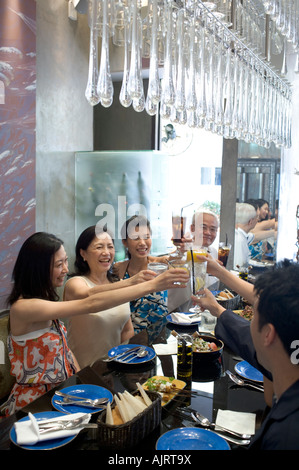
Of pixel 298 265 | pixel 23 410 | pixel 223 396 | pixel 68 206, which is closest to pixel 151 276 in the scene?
pixel 223 396

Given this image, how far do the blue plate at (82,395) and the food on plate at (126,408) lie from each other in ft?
0.46

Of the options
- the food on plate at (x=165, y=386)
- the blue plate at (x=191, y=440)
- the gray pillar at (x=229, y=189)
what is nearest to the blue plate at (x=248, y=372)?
the food on plate at (x=165, y=386)

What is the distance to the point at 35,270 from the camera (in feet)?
7.45

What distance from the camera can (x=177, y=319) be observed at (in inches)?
112

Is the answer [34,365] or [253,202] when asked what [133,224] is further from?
[253,202]

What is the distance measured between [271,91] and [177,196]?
15.9 feet

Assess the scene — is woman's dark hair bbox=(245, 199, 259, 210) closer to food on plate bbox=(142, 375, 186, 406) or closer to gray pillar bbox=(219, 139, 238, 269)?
gray pillar bbox=(219, 139, 238, 269)

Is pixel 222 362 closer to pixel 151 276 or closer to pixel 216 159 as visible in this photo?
pixel 151 276

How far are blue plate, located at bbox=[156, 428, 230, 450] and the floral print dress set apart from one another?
85cm

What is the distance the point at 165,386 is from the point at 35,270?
35.5 inches

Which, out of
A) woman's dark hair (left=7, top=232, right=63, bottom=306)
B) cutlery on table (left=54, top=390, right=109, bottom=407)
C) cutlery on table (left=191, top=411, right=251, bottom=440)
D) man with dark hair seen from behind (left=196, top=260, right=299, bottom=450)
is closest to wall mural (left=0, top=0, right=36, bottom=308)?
woman's dark hair (left=7, top=232, right=63, bottom=306)

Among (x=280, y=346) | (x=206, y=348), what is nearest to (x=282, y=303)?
(x=280, y=346)

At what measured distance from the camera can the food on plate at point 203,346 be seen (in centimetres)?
223
